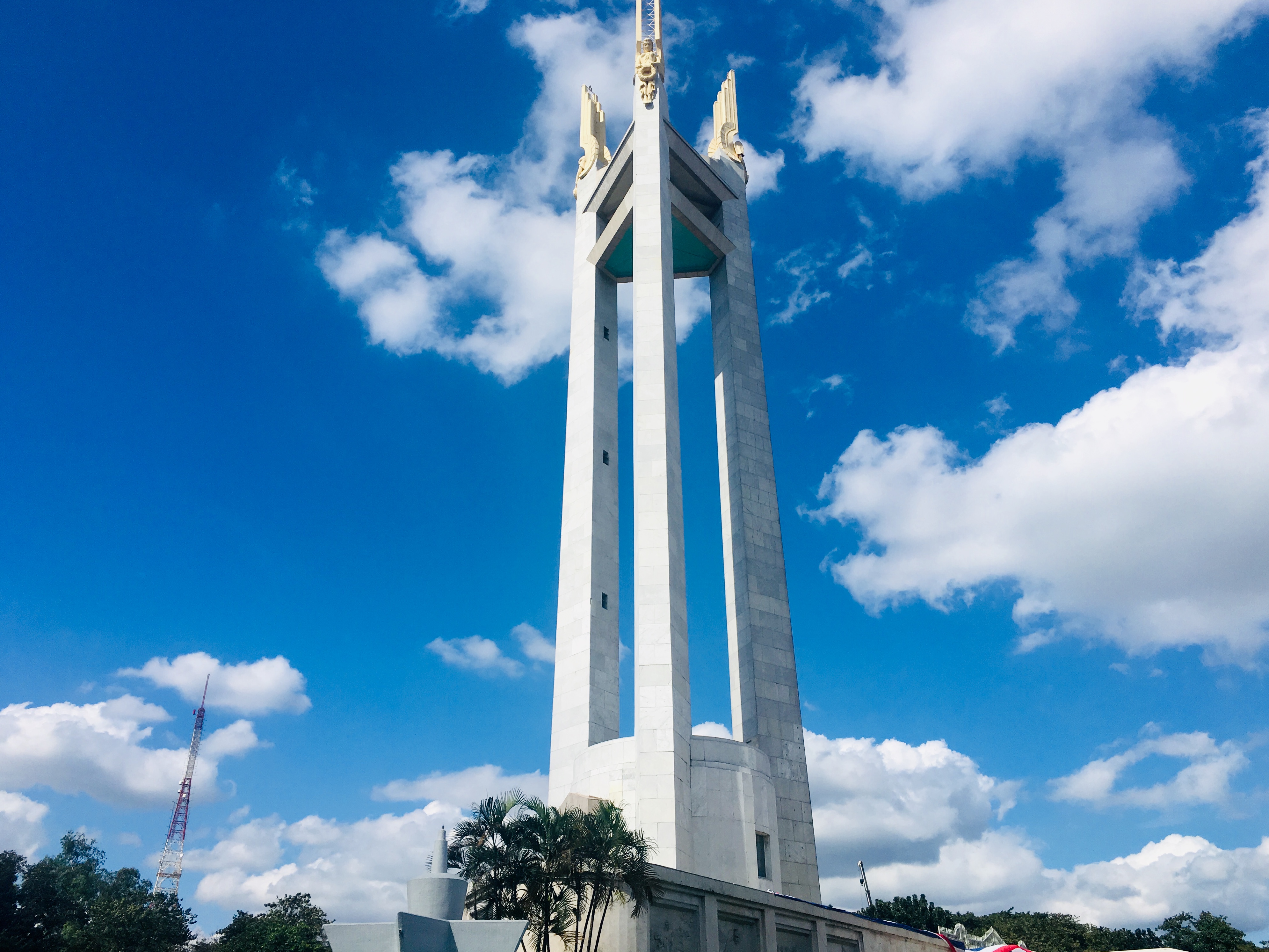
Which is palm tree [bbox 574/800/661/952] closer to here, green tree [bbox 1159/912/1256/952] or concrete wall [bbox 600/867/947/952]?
concrete wall [bbox 600/867/947/952]

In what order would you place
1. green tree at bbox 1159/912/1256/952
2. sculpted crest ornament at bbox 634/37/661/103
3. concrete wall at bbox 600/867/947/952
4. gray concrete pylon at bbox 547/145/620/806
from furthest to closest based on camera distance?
green tree at bbox 1159/912/1256/952
sculpted crest ornament at bbox 634/37/661/103
gray concrete pylon at bbox 547/145/620/806
concrete wall at bbox 600/867/947/952

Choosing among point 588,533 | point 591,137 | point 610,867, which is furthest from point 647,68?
point 610,867

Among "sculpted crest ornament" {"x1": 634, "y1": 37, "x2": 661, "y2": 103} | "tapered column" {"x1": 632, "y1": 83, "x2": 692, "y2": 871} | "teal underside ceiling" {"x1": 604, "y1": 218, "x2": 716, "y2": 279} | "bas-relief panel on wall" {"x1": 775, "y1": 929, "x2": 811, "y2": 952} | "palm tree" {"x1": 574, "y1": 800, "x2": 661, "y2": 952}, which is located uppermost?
"sculpted crest ornament" {"x1": 634, "y1": 37, "x2": 661, "y2": 103}

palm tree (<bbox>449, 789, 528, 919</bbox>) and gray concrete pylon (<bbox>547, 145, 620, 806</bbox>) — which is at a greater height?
gray concrete pylon (<bbox>547, 145, 620, 806</bbox>)

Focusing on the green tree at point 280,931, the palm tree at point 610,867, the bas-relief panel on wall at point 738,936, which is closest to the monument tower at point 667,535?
the bas-relief panel on wall at point 738,936

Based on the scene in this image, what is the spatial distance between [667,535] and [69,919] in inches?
1660

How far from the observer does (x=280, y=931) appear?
173ft

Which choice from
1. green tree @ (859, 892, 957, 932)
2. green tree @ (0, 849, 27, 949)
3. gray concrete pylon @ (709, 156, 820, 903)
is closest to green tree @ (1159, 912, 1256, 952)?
green tree @ (859, 892, 957, 932)

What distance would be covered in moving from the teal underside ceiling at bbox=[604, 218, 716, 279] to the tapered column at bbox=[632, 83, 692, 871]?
12.8ft

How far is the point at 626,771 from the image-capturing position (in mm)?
31188

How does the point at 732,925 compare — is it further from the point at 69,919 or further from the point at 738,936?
the point at 69,919

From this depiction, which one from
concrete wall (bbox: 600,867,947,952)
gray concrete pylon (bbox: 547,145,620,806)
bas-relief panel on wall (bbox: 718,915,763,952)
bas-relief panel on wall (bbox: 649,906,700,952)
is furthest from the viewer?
gray concrete pylon (bbox: 547,145,620,806)

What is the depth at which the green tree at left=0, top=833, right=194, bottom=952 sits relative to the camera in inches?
1801

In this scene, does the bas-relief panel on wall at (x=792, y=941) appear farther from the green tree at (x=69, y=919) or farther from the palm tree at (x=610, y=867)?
the green tree at (x=69, y=919)
